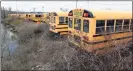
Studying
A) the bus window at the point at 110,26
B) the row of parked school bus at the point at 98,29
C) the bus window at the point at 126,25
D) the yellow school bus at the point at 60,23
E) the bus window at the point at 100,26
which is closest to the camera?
the row of parked school bus at the point at 98,29

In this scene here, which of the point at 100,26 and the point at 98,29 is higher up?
the point at 100,26

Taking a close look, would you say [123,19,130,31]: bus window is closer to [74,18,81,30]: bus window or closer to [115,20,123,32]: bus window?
[115,20,123,32]: bus window

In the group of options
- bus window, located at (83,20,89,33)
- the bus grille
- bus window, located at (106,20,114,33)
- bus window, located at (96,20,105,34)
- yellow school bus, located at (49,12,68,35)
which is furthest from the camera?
yellow school bus, located at (49,12,68,35)

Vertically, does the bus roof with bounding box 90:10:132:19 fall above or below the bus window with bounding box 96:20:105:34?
above

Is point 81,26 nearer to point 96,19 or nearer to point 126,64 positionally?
point 96,19

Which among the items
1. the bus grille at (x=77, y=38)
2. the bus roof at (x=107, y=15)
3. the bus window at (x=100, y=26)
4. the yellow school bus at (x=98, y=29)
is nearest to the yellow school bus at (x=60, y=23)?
the yellow school bus at (x=98, y=29)

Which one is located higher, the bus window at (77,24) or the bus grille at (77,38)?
the bus window at (77,24)

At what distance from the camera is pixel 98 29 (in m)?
7.77

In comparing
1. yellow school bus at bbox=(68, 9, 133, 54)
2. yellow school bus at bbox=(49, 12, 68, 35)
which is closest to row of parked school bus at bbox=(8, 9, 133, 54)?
yellow school bus at bbox=(68, 9, 133, 54)

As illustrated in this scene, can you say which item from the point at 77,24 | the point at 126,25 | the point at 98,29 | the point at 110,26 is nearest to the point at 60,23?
the point at 77,24

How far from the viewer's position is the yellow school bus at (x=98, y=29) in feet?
24.9

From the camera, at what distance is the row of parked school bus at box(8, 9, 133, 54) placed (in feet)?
24.8

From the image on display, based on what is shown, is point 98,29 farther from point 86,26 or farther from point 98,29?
point 86,26

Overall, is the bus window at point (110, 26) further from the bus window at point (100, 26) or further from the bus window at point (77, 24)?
the bus window at point (77, 24)
